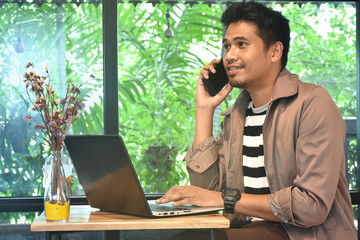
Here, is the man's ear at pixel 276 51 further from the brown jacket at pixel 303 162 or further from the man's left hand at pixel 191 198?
the man's left hand at pixel 191 198

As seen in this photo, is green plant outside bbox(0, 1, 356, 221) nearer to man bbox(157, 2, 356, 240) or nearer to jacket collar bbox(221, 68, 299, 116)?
man bbox(157, 2, 356, 240)

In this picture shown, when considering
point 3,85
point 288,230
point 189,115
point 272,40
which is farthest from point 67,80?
point 288,230

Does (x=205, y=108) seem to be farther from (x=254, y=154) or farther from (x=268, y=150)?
(x=268, y=150)

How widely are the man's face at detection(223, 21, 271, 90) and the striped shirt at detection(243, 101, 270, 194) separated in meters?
0.15

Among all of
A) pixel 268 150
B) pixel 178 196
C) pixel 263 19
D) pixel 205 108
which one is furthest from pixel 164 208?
pixel 263 19

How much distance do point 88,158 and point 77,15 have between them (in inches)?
63.0

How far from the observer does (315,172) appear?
2.03 meters

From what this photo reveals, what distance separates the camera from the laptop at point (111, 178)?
1851 mm

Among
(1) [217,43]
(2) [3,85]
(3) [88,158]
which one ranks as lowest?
(3) [88,158]

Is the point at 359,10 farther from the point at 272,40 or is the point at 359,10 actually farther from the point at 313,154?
the point at 313,154

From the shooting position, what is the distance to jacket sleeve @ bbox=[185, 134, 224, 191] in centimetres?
246

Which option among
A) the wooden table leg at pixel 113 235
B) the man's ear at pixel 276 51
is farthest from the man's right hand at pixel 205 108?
the wooden table leg at pixel 113 235

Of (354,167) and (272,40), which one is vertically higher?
(272,40)

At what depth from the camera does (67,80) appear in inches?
132
